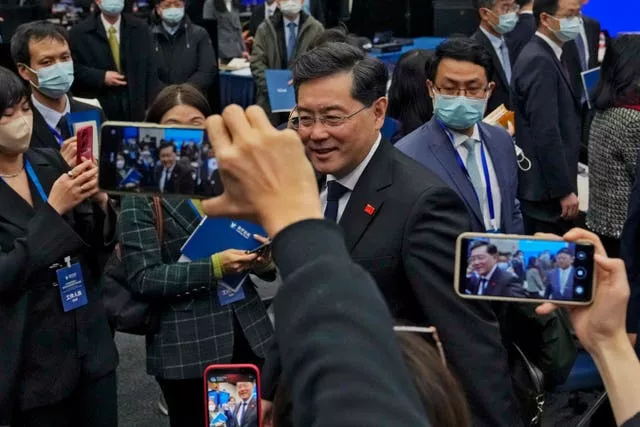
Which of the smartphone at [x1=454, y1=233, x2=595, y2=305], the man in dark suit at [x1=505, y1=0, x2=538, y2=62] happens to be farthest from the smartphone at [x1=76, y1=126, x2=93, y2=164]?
the man in dark suit at [x1=505, y1=0, x2=538, y2=62]

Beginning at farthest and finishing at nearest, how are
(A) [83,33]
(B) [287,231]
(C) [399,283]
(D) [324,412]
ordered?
(A) [83,33]
(C) [399,283]
(B) [287,231]
(D) [324,412]

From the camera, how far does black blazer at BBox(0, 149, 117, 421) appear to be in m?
2.97

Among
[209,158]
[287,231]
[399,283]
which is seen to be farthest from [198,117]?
[287,231]

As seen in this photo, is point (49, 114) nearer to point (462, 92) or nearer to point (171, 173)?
point (462, 92)

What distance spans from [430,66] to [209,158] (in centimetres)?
251

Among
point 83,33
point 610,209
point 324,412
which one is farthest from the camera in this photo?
point 83,33

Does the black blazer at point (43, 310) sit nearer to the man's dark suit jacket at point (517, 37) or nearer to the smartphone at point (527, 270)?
the smartphone at point (527, 270)

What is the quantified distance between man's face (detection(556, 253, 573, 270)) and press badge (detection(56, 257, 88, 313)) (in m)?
1.90

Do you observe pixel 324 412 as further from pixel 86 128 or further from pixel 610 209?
pixel 610 209

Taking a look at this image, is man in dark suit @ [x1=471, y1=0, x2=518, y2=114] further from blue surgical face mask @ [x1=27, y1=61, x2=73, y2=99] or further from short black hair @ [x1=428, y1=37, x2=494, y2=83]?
blue surgical face mask @ [x1=27, y1=61, x2=73, y2=99]

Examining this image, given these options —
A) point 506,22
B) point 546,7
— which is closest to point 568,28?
point 546,7

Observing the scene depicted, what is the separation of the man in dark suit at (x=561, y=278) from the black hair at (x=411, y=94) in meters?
2.74

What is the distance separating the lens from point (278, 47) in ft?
25.7

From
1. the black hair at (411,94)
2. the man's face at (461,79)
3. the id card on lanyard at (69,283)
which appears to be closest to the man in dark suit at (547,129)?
the black hair at (411,94)
